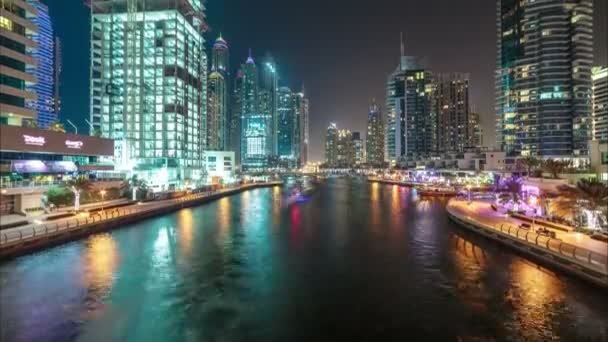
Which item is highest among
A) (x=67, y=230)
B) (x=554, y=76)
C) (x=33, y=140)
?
(x=554, y=76)

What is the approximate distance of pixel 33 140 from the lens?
4891cm

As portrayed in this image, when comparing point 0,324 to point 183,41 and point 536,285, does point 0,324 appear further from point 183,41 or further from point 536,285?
point 183,41

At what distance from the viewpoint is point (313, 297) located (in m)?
24.6

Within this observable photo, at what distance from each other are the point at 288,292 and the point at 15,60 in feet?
182

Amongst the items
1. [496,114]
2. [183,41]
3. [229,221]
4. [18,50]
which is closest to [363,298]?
[229,221]

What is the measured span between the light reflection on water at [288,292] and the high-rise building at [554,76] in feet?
427

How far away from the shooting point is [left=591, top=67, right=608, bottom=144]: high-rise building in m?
162

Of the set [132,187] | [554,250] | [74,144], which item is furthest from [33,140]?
[554,250]

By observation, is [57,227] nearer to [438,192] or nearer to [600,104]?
[438,192]

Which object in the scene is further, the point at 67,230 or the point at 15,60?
the point at 15,60

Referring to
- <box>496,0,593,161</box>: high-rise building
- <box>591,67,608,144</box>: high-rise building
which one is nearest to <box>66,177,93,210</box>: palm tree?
<box>496,0,593,161</box>: high-rise building

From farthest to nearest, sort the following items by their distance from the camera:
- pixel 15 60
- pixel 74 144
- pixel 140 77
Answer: pixel 140 77
pixel 74 144
pixel 15 60

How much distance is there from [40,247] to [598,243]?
51478 millimetres

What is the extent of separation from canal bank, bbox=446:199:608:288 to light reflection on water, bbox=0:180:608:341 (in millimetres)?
1053
